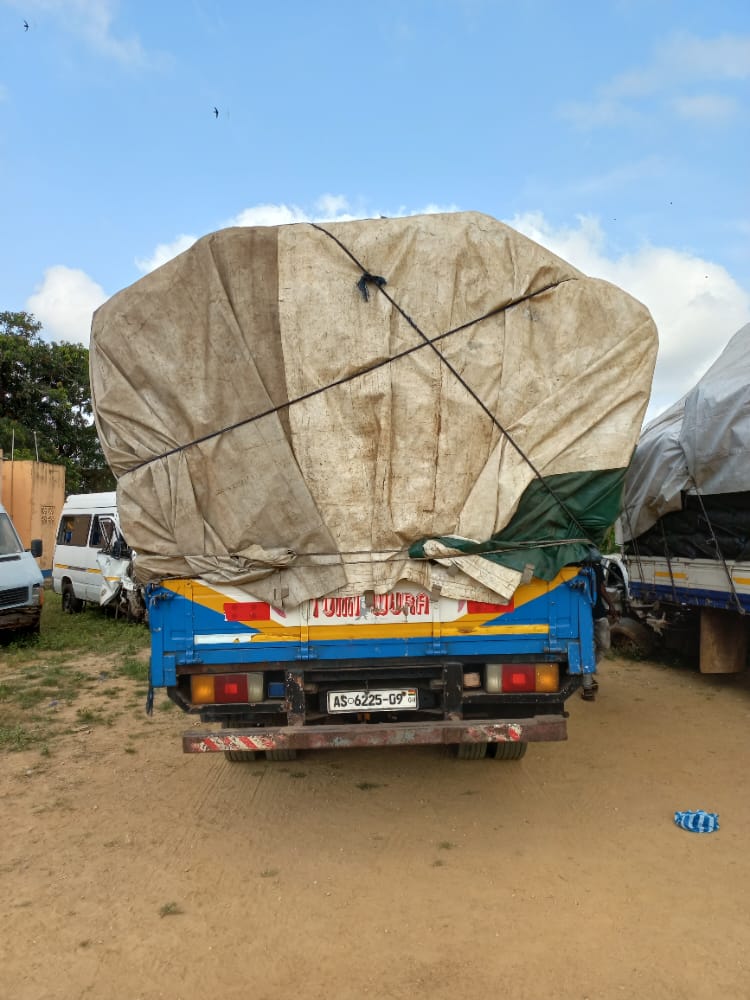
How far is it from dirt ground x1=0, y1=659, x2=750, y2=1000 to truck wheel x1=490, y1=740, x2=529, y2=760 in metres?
0.16

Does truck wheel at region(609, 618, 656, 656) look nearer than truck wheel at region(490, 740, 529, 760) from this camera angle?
No

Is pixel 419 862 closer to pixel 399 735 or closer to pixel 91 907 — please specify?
pixel 399 735

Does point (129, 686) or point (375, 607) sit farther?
point (129, 686)

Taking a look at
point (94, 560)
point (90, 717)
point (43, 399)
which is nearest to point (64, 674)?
point (90, 717)

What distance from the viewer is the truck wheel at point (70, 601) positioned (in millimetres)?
14589

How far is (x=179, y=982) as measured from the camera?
9.64 feet

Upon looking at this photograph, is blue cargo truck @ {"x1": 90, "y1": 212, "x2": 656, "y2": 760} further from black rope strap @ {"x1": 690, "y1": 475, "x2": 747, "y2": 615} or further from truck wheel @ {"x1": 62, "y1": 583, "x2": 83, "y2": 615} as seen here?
truck wheel @ {"x1": 62, "y1": 583, "x2": 83, "y2": 615}

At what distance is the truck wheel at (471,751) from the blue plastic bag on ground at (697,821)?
1249mm

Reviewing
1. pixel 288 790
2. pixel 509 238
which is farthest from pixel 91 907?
pixel 509 238

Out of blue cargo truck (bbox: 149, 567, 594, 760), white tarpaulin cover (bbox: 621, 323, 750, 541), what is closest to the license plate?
blue cargo truck (bbox: 149, 567, 594, 760)

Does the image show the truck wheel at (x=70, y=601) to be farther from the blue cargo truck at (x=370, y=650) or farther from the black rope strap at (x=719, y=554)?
the black rope strap at (x=719, y=554)

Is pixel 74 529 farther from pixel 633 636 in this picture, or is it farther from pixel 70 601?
pixel 633 636

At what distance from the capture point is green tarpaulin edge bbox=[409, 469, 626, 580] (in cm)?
381

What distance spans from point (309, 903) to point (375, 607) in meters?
1.47
